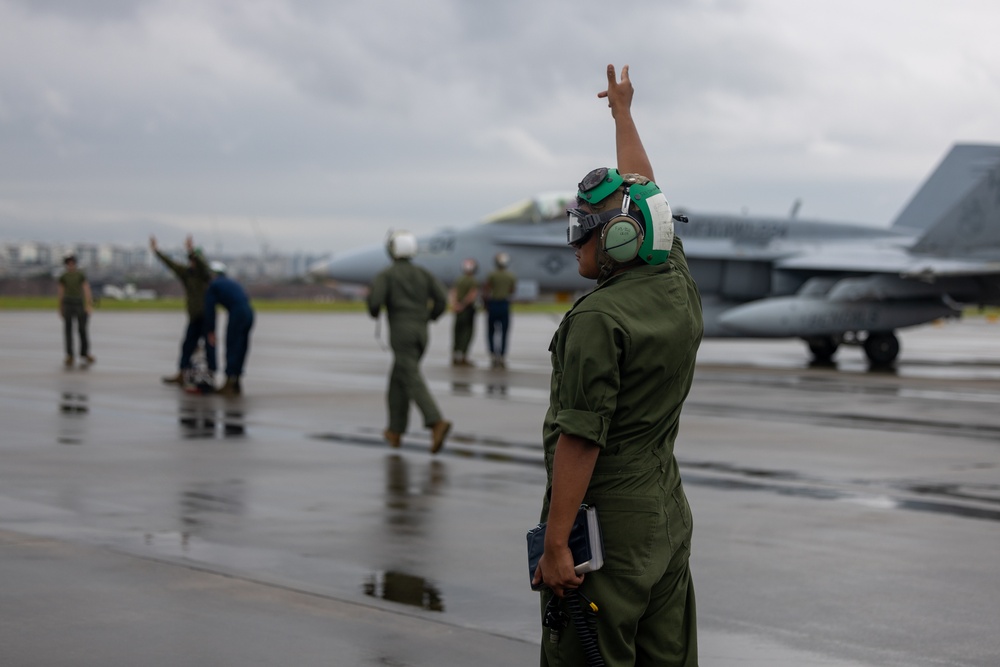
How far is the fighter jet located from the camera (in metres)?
22.6

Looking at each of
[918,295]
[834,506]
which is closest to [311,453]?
[834,506]

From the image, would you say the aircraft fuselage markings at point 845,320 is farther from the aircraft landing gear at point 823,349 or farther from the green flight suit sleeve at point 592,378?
the green flight suit sleeve at point 592,378

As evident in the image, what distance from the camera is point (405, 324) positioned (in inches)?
445

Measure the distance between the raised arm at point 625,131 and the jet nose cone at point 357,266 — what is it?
69.8 ft

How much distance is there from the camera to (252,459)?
34.6ft

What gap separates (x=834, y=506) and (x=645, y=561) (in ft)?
18.9

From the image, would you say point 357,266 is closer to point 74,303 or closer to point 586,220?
point 74,303

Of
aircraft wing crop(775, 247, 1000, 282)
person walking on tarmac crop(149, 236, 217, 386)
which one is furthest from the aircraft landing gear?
person walking on tarmac crop(149, 236, 217, 386)

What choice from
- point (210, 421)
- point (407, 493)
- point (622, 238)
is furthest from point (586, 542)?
point (210, 421)

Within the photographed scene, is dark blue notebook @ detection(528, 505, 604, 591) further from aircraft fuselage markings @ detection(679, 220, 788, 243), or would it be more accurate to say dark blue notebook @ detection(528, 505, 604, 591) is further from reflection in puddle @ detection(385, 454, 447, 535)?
aircraft fuselage markings @ detection(679, 220, 788, 243)

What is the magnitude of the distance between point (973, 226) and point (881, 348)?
10.1 feet

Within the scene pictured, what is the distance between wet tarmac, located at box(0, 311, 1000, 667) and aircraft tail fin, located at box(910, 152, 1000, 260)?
867 cm

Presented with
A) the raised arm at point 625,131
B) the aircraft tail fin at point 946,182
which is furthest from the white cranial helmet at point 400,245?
the aircraft tail fin at point 946,182

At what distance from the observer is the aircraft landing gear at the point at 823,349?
24.2 metres
